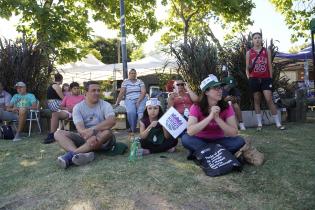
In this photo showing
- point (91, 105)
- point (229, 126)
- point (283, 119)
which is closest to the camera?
point (229, 126)

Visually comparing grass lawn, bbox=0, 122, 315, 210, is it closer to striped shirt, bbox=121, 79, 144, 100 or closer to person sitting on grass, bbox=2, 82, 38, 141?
striped shirt, bbox=121, 79, 144, 100

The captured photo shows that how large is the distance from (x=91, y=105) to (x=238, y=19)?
12.4 m

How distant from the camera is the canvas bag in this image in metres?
4.82

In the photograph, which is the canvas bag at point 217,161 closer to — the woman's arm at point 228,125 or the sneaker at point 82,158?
the woman's arm at point 228,125

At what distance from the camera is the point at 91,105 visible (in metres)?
6.29

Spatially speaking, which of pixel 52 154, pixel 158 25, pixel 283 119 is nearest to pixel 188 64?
pixel 283 119

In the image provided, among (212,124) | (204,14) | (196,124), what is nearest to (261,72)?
(212,124)

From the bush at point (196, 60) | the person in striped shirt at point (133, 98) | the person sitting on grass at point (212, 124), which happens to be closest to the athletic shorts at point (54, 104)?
the person in striped shirt at point (133, 98)

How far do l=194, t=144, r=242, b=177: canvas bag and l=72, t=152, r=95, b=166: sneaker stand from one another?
5.23ft

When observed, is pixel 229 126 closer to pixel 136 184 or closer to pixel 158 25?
pixel 136 184

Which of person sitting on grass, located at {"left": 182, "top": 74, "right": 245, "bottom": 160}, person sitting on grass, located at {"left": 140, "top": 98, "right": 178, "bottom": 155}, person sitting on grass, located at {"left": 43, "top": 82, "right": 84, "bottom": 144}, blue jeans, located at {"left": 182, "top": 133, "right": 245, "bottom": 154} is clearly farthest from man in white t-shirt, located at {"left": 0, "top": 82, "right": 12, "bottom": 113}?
person sitting on grass, located at {"left": 182, "top": 74, "right": 245, "bottom": 160}

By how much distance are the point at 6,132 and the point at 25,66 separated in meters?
2.36

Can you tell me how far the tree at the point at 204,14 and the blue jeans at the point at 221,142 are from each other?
7921mm

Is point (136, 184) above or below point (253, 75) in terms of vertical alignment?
below
